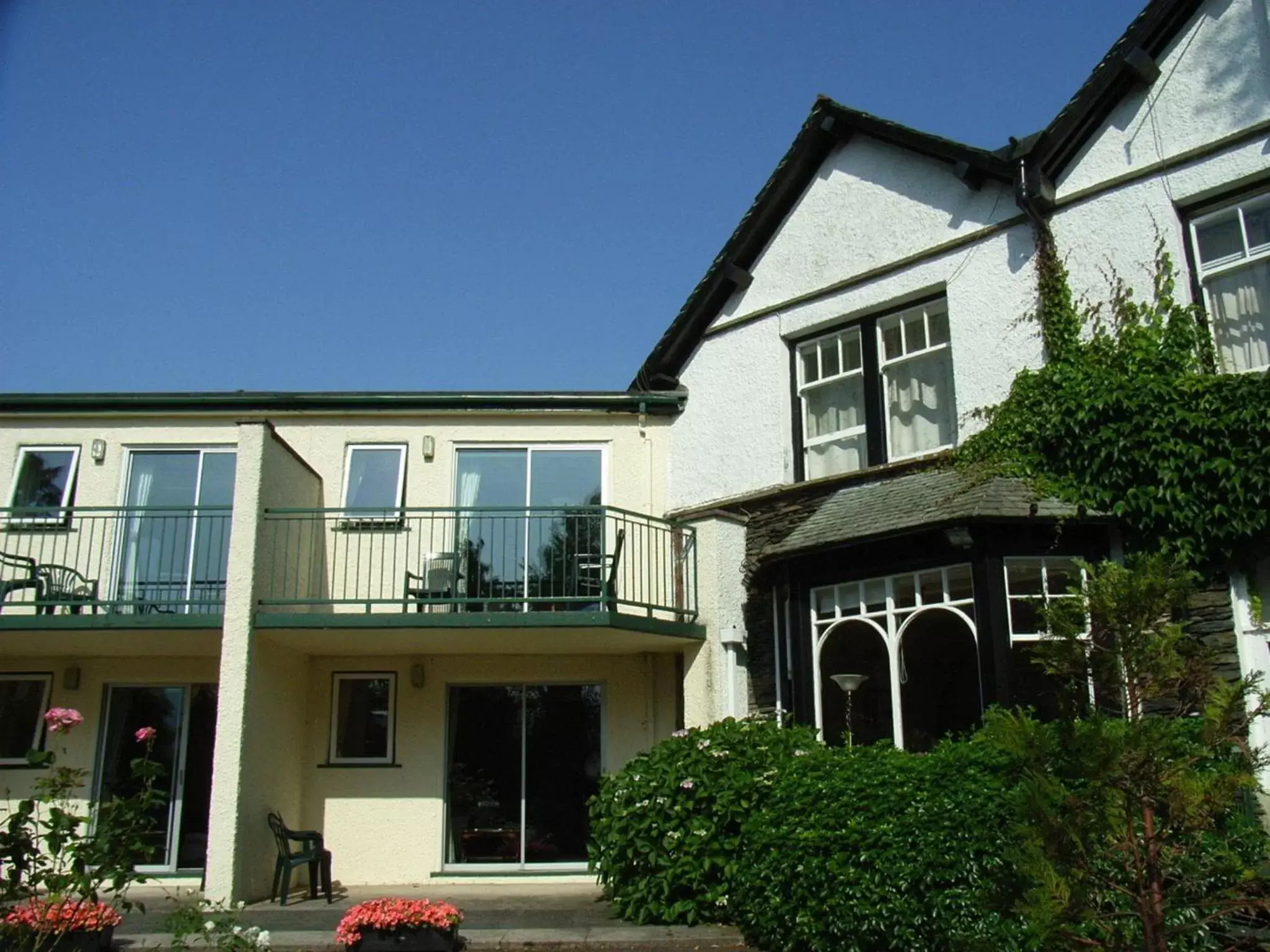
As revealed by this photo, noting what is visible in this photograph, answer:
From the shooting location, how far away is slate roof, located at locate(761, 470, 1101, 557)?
36.2 ft

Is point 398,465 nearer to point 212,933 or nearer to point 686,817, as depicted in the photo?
point 686,817

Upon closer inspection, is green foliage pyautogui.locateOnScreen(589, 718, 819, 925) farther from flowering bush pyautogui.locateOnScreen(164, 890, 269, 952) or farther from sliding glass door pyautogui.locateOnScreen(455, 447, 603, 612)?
flowering bush pyautogui.locateOnScreen(164, 890, 269, 952)

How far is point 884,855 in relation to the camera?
30.1 ft

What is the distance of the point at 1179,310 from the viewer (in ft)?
35.8

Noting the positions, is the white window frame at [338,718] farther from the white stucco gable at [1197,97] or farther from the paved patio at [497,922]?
the white stucco gable at [1197,97]

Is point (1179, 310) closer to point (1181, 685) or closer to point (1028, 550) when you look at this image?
point (1028, 550)

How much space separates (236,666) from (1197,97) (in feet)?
35.5

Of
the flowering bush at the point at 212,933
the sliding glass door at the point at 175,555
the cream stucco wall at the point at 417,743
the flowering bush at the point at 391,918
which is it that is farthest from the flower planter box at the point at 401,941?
the sliding glass door at the point at 175,555

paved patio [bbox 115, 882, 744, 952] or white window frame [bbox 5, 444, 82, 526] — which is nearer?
paved patio [bbox 115, 882, 744, 952]

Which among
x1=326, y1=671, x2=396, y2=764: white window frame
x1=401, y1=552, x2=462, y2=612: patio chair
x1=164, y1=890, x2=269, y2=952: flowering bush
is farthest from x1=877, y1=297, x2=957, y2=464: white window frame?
x1=164, y1=890, x2=269, y2=952: flowering bush

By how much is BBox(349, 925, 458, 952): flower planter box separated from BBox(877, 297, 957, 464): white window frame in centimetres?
671

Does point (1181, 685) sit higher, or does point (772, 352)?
point (772, 352)

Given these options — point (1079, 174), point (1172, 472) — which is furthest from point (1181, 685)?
point (1079, 174)

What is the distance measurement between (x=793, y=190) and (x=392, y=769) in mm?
8301
